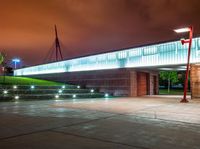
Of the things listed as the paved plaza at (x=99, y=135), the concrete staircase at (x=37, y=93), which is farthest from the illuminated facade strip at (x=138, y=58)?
the paved plaza at (x=99, y=135)

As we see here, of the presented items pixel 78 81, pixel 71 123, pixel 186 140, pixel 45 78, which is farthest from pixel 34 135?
pixel 45 78

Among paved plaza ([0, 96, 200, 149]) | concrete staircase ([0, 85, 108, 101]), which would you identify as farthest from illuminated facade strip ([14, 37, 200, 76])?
paved plaza ([0, 96, 200, 149])

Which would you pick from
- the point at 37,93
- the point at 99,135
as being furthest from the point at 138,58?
the point at 99,135

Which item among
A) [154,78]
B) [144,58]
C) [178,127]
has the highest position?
[144,58]

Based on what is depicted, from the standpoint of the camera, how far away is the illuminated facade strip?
16.6 meters

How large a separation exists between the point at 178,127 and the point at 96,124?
230 cm

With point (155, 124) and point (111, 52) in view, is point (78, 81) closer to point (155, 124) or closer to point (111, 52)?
point (111, 52)

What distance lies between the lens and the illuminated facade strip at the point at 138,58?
54.6 feet

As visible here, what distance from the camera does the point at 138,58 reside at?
764 inches

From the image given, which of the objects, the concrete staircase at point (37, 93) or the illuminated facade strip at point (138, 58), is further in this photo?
the illuminated facade strip at point (138, 58)

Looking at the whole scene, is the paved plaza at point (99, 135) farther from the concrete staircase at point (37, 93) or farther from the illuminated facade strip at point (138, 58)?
the illuminated facade strip at point (138, 58)

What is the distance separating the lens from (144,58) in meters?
19.0

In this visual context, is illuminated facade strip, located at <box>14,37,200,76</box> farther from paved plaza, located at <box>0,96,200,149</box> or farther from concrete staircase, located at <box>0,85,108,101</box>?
paved plaza, located at <box>0,96,200,149</box>

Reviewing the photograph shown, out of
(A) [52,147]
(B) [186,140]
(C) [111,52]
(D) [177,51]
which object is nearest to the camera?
(A) [52,147]
